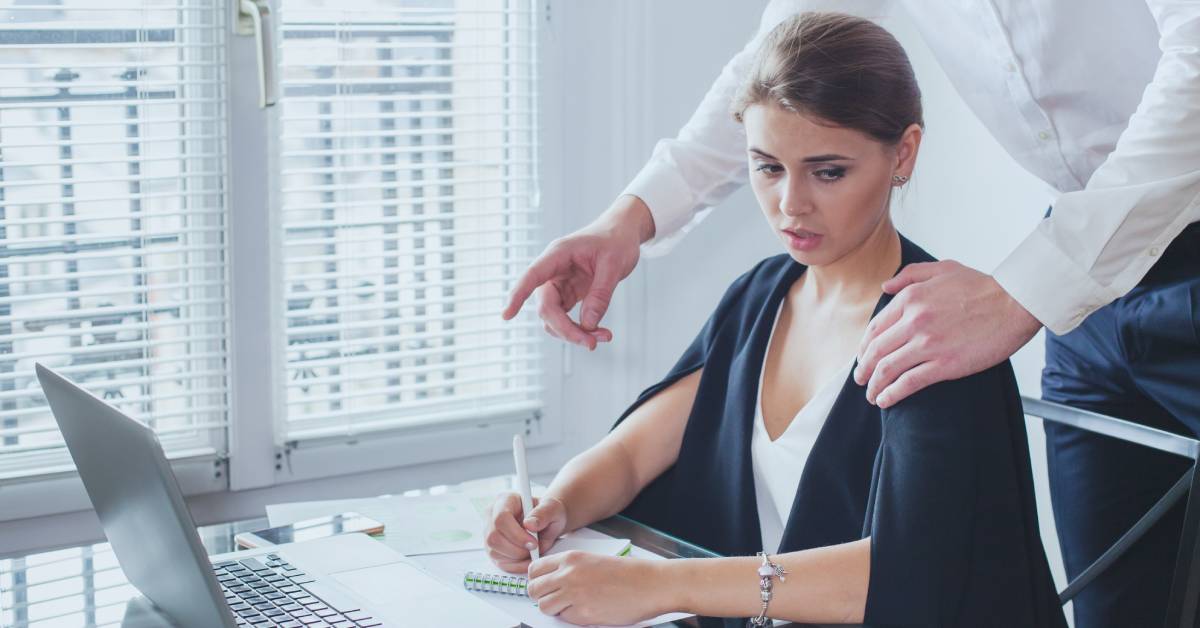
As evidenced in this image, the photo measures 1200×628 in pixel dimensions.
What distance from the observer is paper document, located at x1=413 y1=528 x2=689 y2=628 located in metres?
1.18

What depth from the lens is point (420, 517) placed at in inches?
58.5

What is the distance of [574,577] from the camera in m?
1.20

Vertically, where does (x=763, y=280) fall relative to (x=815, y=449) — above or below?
above

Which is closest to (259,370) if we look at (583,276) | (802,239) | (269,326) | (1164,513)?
(269,326)

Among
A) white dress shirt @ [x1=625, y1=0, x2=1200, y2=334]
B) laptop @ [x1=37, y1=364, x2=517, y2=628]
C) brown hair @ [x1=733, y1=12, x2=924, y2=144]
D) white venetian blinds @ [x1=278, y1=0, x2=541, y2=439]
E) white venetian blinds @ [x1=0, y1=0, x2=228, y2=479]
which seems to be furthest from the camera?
white venetian blinds @ [x1=278, y1=0, x2=541, y2=439]

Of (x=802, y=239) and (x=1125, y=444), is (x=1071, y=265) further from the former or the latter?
(x=1125, y=444)

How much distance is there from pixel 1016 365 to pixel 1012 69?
3.40 ft

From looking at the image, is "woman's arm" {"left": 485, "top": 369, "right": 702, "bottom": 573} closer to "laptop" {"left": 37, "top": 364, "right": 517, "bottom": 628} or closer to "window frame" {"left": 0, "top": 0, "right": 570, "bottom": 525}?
"laptop" {"left": 37, "top": 364, "right": 517, "bottom": 628}

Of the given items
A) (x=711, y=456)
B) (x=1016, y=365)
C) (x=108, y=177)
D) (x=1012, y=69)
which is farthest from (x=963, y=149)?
(x=108, y=177)

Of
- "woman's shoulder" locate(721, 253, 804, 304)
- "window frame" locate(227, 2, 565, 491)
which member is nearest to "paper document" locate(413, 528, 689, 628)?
"woman's shoulder" locate(721, 253, 804, 304)

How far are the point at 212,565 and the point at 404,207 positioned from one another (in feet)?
4.54

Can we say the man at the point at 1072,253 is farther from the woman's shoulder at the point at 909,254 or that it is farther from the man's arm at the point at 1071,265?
the woman's shoulder at the point at 909,254

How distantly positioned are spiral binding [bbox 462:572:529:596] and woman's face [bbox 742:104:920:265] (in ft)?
1.70

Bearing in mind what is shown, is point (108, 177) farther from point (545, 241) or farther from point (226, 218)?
point (545, 241)
